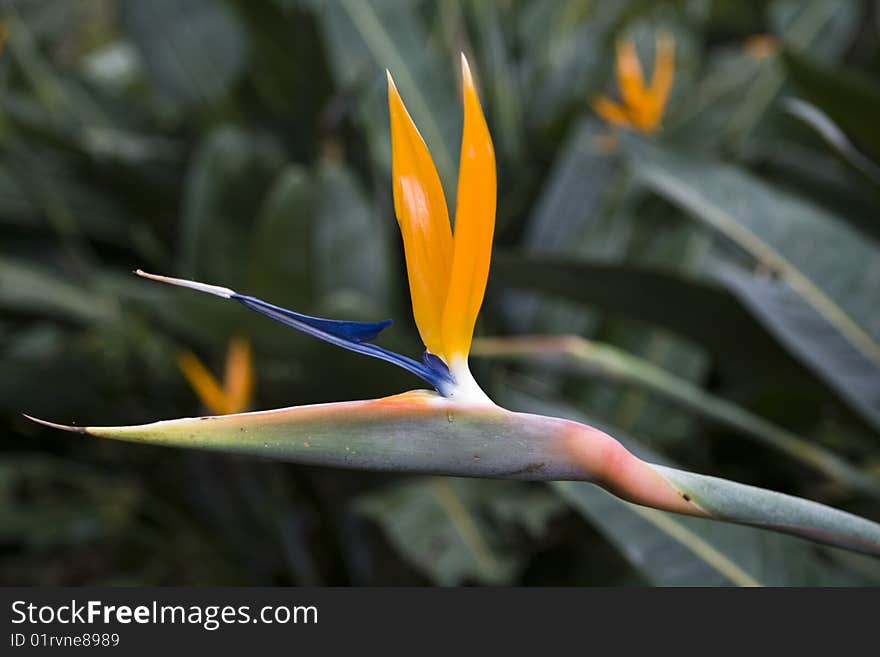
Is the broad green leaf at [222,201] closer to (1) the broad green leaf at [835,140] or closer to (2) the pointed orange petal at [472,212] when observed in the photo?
(1) the broad green leaf at [835,140]

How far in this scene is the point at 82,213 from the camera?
4.39 feet

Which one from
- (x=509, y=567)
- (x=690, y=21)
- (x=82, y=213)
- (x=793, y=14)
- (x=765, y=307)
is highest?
(x=690, y=21)

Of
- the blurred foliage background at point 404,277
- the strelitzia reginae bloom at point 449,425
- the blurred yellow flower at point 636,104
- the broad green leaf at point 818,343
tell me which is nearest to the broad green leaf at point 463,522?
the blurred foliage background at point 404,277

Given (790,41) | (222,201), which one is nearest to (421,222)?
(222,201)

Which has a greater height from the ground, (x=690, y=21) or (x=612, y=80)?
(x=690, y=21)

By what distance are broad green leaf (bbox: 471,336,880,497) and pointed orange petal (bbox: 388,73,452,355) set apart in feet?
1.49

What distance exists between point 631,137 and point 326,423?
68 cm

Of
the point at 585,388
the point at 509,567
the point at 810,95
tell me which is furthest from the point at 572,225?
the point at 509,567

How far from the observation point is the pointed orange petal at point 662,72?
1.08m

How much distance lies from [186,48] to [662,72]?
0.75m

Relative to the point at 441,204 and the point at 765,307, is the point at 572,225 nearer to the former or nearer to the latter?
the point at 765,307

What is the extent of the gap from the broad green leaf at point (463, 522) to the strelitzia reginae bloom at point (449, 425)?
0.52 metres

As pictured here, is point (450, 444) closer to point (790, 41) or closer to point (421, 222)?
point (421, 222)

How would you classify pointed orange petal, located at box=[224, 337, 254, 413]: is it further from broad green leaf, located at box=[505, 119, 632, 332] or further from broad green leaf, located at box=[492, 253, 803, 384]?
broad green leaf, located at box=[505, 119, 632, 332]
